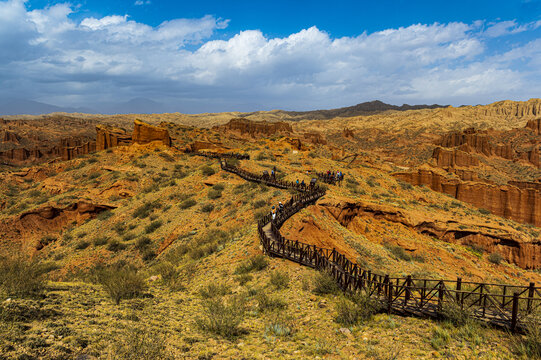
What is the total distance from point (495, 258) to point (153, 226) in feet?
91.9

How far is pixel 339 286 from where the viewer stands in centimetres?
952

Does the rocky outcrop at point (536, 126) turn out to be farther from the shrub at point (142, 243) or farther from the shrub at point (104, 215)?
the shrub at point (104, 215)

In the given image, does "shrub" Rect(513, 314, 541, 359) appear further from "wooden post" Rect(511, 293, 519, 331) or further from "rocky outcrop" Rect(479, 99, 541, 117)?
"rocky outcrop" Rect(479, 99, 541, 117)

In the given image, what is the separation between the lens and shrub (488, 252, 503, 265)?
70.3 feet

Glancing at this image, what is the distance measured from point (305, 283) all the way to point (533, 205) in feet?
157

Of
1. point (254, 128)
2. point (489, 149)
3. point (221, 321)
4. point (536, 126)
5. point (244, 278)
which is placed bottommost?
point (244, 278)

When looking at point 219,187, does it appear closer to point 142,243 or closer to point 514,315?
point 142,243

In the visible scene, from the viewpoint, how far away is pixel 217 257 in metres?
14.2

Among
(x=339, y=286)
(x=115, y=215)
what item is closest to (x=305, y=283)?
(x=339, y=286)

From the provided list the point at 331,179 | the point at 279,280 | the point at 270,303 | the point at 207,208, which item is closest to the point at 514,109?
the point at 331,179

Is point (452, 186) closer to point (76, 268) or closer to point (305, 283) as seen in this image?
point (305, 283)

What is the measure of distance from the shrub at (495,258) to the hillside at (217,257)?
0.15 metres

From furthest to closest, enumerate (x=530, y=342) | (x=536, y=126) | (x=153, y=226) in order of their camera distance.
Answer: (x=536, y=126) → (x=153, y=226) → (x=530, y=342)

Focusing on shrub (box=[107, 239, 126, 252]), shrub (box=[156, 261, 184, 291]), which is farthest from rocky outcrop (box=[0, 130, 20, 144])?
shrub (box=[156, 261, 184, 291])
